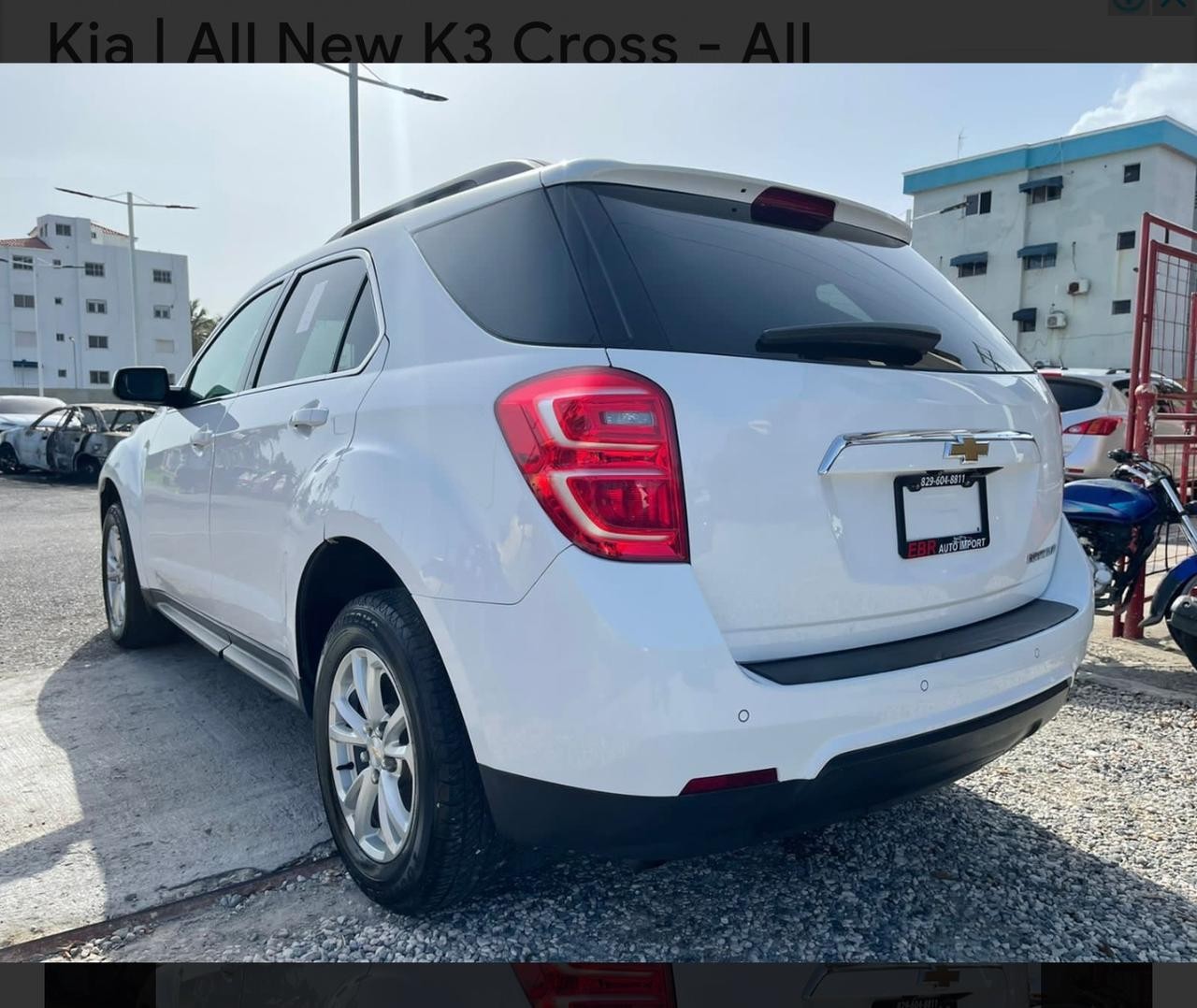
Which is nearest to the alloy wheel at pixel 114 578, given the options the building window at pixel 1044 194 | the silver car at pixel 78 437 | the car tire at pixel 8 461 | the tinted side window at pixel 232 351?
the tinted side window at pixel 232 351

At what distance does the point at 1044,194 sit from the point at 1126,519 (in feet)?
124

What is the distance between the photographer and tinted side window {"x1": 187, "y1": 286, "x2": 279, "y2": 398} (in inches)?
146

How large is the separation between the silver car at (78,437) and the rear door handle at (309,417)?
1408 cm

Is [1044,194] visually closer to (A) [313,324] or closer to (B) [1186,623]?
(B) [1186,623]

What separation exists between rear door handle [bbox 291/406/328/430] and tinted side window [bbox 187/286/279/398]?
930mm

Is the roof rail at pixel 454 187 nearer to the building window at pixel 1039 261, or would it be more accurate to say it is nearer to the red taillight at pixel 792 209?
the red taillight at pixel 792 209

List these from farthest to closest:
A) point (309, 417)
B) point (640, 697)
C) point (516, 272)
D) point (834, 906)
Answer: point (309, 417), point (834, 906), point (516, 272), point (640, 697)

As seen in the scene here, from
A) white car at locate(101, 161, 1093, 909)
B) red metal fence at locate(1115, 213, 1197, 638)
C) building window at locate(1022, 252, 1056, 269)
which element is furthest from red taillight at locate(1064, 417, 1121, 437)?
building window at locate(1022, 252, 1056, 269)

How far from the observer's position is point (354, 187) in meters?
15.0

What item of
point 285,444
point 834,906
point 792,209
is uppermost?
point 792,209

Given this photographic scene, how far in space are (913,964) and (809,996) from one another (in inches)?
10.9

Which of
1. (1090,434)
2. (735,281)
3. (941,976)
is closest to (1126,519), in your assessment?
(941,976)

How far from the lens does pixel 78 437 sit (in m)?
15.6

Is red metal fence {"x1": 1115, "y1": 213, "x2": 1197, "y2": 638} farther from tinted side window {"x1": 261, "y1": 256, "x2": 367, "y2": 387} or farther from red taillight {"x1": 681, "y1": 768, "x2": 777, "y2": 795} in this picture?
red taillight {"x1": 681, "y1": 768, "x2": 777, "y2": 795}
